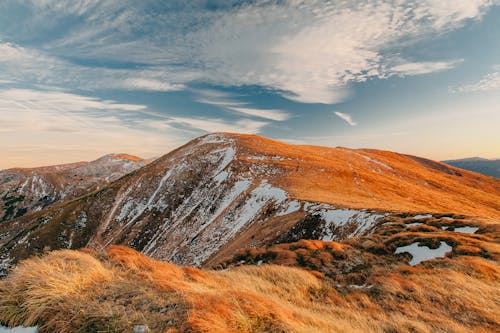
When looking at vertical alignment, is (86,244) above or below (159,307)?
below

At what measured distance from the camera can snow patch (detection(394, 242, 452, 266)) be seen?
45.5ft

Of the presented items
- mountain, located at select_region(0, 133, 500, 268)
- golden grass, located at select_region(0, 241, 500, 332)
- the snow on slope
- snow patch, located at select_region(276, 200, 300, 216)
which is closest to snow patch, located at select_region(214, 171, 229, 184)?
the snow on slope

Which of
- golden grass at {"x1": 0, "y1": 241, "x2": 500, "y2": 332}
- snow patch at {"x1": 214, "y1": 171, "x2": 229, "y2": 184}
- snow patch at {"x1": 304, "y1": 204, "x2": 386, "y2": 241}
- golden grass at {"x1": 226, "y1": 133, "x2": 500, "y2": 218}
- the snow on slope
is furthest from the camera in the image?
snow patch at {"x1": 214, "y1": 171, "x2": 229, "y2": 184}

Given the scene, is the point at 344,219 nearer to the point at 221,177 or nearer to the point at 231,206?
the point at 231,206

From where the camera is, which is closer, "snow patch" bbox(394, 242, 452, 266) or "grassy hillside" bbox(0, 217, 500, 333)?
"grassy hillside" bbox(0, 217, 500, 333)

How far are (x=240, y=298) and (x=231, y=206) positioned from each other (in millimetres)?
46479

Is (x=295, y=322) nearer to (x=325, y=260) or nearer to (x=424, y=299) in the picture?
(x=424, y=299)

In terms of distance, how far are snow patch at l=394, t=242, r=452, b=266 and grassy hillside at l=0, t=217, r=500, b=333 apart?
1.12 ft

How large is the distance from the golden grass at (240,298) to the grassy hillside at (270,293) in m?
0.03

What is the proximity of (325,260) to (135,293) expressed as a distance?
11229 mm

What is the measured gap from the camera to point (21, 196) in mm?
174000

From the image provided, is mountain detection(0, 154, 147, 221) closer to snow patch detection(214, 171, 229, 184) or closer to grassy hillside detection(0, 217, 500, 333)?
snow patch detection(214, 171, 229, 184)

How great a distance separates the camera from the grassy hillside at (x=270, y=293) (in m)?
5.37

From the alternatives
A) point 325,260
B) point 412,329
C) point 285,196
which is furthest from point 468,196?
point 412,329
